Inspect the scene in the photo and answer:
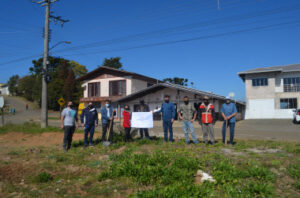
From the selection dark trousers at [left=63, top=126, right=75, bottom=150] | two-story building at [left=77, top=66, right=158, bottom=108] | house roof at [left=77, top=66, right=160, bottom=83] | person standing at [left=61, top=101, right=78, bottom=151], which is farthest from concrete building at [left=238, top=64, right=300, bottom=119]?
dark trousers at [left=63, top=126, right=75, bottom=150]

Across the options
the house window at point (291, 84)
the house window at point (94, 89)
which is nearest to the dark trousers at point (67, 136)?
the house window at point (94, 89)

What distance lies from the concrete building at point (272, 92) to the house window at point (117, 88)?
17.0 m

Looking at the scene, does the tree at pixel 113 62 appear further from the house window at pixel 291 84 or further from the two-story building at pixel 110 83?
the house window at pixel 291 84

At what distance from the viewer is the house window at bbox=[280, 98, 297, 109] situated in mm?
31875

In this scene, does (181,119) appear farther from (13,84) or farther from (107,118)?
(13,84)

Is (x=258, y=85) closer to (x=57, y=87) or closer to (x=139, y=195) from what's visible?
(x=139, y=195)

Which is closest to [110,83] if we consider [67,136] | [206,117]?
[67,136]

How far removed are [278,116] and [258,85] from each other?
4944 millimetres

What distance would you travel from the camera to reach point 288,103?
32.1 m

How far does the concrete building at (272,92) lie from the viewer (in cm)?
3189

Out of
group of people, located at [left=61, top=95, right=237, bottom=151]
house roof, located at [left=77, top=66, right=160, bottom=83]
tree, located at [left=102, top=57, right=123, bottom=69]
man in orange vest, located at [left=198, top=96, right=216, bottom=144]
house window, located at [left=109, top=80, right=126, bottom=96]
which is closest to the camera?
group of people, located at [left=61, top=95, right=237, bottom=151]

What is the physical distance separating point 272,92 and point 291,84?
250 centimetres

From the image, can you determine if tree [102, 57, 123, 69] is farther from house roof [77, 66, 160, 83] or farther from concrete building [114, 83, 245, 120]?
concrete building [114, 83, 245, 120]

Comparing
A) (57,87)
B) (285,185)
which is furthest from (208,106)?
(57,87)
